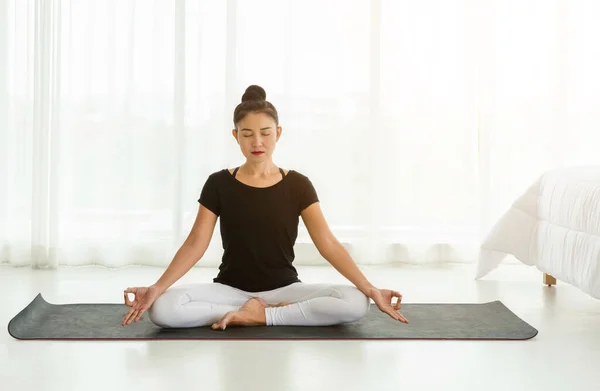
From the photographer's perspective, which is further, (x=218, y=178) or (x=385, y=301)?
(x=218, y=178)

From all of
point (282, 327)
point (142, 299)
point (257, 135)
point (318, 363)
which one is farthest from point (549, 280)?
point (142, 299)

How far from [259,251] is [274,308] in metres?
0.19

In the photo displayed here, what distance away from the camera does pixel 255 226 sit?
2824mm

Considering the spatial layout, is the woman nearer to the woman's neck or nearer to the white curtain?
the woman's neck

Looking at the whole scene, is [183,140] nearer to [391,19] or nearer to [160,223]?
[160,223]

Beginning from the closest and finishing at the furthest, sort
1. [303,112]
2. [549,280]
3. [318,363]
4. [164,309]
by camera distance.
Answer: [318,363] → [164,309] → [549,280] → [303,112]

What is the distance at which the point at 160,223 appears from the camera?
4492 millimetres

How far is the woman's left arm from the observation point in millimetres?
2672

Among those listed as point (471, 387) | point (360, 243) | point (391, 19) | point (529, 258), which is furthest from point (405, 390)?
point (391, 19)

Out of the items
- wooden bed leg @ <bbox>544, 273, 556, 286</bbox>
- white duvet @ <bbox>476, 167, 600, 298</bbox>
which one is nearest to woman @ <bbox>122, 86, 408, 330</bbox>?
white duvet @ <bbox>476, 167, 600, 298</bbox>

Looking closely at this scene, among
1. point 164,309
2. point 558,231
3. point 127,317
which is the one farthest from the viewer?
point 558,231

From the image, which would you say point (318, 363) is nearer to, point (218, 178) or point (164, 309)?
point (164, 309)

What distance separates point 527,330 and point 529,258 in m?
1.00

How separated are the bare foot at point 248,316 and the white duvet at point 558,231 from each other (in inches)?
45.5
